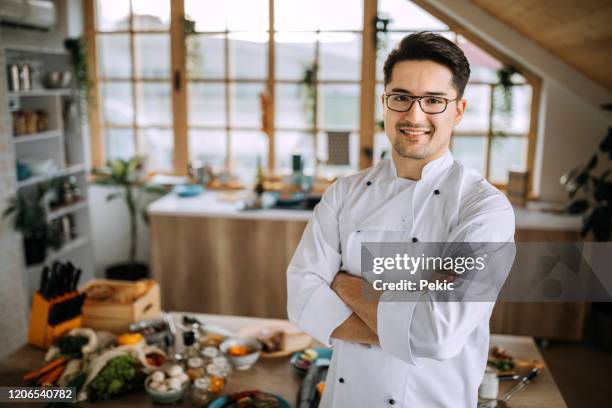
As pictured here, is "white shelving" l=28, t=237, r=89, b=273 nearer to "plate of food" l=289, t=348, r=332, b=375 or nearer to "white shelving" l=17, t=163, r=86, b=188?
"white shelving" l=17, t=163, r=86, b=188

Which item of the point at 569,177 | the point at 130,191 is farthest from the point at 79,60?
the point at 569,177

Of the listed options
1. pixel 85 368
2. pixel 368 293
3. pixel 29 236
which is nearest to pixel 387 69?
pixel 368 293

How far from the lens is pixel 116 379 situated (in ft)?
6.02

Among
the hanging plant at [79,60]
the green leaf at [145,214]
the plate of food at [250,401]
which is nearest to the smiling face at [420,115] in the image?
the plate of food at [250,401]

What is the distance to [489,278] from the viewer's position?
1351 mm

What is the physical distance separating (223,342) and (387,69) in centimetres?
123

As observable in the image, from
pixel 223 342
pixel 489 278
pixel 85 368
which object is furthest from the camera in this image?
pixel 223 342

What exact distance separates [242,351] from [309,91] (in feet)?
8.99

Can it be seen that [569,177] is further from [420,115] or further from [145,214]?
[145,214]

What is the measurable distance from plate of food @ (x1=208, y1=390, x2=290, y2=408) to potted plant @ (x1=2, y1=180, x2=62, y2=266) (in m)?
2.42

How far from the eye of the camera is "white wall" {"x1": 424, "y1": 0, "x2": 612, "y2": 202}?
3.90 m

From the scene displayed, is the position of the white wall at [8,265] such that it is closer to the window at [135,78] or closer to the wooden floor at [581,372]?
the window at [135,78]

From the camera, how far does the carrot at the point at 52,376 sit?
6.22 feet

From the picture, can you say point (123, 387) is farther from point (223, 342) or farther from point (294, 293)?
point (294, 293)
